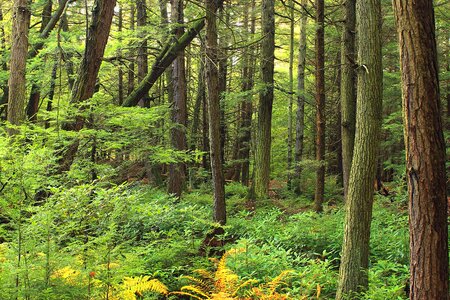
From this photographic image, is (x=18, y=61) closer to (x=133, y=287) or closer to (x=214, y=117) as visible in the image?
(x=214, y=117)

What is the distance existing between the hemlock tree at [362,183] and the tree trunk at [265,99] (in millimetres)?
6093

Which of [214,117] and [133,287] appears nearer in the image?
[133,287]

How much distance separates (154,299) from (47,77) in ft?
23.6

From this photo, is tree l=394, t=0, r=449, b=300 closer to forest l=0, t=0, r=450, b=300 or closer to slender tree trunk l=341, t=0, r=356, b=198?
forest l=0, t=0, r=450, b=300

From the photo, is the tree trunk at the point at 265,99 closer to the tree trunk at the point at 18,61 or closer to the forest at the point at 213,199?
the forest at the point at 213,199

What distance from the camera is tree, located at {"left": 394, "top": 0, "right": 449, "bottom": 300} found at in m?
2.99

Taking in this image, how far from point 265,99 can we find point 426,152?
8.54 m

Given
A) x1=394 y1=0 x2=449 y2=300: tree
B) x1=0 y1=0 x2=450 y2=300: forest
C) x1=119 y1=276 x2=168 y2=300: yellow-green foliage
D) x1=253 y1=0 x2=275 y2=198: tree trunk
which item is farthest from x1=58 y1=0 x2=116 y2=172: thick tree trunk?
x1=253 y1=0 x2=275 y2=198: tree trunk

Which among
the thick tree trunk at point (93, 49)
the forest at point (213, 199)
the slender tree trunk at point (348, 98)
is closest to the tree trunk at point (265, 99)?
the forest at point (213, 199)

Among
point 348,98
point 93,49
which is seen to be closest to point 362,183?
point 348,98

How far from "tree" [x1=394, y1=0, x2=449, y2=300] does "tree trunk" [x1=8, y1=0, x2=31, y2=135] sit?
791 cm

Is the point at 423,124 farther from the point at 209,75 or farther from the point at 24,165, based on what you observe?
the point at 209,75

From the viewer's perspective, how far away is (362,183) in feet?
16.0

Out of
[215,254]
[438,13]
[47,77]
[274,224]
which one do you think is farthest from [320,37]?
[47,77]
